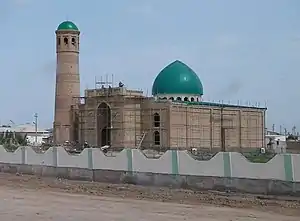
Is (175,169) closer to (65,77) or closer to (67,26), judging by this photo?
(65,77)

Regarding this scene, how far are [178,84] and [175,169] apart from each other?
94.4 feet

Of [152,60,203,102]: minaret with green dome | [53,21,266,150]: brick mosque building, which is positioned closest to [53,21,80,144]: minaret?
[53,21,266,150]: brick mosque building

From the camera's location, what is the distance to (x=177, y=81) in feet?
161

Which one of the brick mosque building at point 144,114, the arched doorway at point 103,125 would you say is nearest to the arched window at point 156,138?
the brick mosque building at point 144,114

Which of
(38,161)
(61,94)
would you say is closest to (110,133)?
(61,94)

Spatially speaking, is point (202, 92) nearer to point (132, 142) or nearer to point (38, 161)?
point (132, 142)

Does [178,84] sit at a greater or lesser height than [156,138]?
greater

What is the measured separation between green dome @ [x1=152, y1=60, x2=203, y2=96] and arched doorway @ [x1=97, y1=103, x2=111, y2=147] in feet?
16.3

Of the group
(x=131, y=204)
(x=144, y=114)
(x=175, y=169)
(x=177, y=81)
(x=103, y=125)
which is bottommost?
(x=131, y=204)

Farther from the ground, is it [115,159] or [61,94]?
[61,94]

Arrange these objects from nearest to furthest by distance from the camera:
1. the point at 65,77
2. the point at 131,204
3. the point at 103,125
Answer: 1. the point at 131,204
2. the point at 103,125
3. the point at 65,77

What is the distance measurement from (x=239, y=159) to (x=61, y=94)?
32.3m

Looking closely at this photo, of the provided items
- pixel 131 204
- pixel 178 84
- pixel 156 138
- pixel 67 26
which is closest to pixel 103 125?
pixel 156 138

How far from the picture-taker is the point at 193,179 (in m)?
20.0
